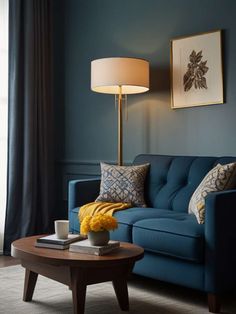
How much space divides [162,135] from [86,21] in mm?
1521

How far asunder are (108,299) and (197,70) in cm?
200

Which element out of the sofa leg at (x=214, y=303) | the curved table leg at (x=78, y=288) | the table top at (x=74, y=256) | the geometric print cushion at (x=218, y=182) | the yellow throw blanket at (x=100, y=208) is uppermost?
the geometric print cushion at (x=218, y=182)

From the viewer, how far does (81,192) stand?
13.4ft

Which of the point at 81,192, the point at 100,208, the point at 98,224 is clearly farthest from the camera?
the point at 81,192

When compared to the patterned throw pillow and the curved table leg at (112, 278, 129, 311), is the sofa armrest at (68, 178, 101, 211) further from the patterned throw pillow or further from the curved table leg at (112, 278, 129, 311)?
the curved table leg at (112, 278, 129, 311)

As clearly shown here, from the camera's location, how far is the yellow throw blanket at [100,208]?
3649 millimetres

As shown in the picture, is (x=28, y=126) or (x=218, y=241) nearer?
(x=218, y=241)

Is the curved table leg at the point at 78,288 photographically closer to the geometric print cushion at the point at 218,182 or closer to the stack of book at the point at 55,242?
the stack of book at the point at 55,242

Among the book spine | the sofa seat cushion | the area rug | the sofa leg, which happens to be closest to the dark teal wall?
the sofa seat cushion

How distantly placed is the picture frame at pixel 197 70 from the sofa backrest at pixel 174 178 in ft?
1.74

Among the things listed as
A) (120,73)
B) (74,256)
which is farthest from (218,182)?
(120,73)

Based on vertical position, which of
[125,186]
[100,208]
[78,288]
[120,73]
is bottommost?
[78,288]

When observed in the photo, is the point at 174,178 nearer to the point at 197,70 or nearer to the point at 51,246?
the point at 197,70

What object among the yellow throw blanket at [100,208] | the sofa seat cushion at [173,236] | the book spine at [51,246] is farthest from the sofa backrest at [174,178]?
the book spine at [51,246]
